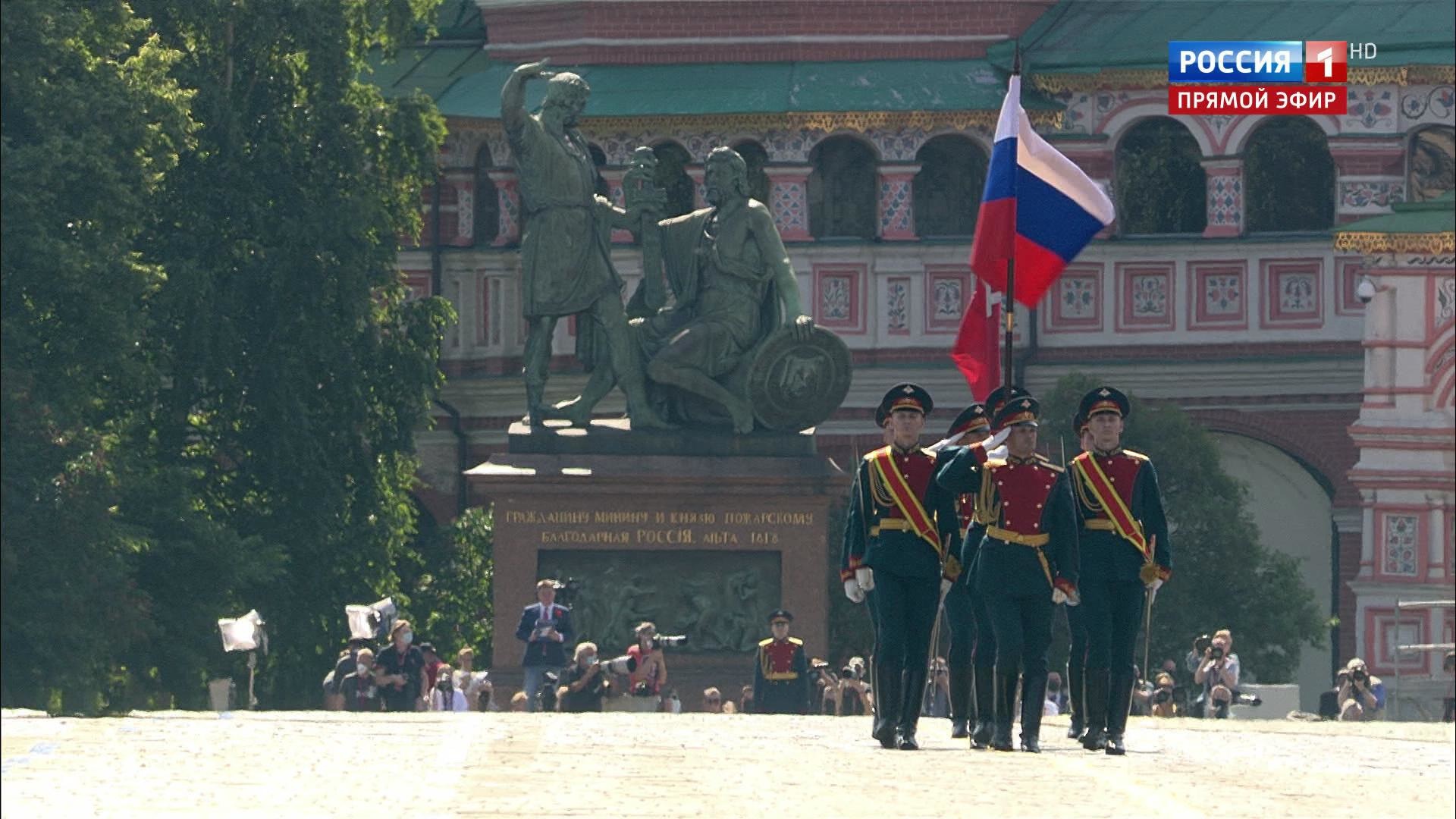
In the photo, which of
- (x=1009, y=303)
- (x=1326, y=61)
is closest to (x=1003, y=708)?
(x=1009, y=303)

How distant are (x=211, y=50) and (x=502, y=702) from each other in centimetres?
887

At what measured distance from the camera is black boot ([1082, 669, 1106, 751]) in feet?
81.8

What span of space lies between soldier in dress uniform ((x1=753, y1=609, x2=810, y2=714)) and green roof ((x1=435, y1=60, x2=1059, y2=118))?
16061 millimetres

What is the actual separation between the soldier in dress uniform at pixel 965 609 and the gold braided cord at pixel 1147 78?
2454cm

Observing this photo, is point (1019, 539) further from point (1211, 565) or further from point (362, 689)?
point (1211, 565)

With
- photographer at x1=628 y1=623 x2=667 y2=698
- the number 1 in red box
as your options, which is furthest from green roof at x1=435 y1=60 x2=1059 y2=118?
photographer at x1=628 y1=623 x2=667 y2=698

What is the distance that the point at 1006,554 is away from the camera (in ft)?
80.3

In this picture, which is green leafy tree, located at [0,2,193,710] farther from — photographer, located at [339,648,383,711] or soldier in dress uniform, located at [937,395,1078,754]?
soldier in dress uniform, located at [937,395,1078,754]

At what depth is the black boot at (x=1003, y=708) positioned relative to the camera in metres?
24.6

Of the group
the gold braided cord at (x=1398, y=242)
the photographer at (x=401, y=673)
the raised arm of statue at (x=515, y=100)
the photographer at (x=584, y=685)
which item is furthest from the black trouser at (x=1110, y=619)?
the gold braided cord at (x=1398, y=242)

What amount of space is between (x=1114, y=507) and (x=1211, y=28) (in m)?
26.6

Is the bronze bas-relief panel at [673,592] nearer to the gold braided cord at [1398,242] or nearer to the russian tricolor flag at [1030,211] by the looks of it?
the russian tricolor flag at [1030,211]

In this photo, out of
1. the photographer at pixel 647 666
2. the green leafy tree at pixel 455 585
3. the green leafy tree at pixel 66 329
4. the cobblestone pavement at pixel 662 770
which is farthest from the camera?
the green leafy tree at pixel 455 585

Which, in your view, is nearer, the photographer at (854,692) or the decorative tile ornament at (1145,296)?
the photographer at (854,692)
